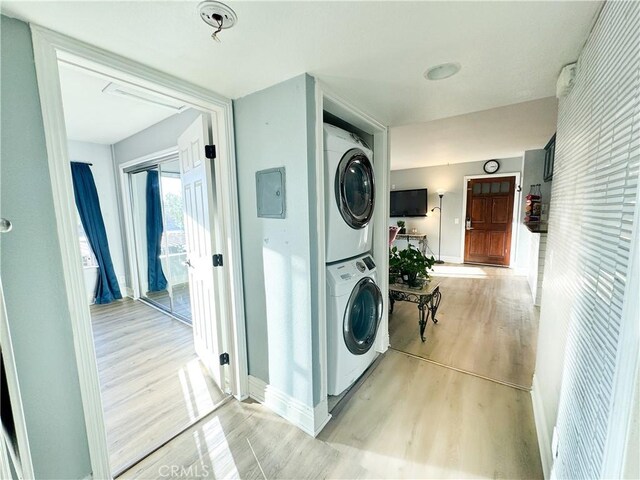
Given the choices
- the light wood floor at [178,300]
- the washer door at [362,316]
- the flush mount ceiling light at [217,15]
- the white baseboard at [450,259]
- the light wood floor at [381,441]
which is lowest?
the light wood floor at [381,441]

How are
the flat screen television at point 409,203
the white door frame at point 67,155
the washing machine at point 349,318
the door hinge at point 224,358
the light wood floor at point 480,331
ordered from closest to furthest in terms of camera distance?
the white door frame at point 67,155
the washing machine at point 349,318
the door hinge at point 224,358
the light wood floor at point 480,331
the flat screen television at point 409,203

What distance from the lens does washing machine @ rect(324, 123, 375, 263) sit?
1.66 m

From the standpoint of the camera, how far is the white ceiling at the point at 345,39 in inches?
37.7

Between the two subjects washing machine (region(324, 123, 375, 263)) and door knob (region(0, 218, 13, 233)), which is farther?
washing machine (region(324, 123, 375, 263))

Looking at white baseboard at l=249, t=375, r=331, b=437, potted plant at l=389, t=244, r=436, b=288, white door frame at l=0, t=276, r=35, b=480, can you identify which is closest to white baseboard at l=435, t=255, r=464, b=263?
potted plant at l=389, t=244, r=436, b=288

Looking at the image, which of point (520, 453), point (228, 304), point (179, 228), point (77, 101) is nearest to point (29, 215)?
point (228, 304)

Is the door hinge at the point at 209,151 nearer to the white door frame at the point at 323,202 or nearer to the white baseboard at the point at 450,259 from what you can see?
the white door frame at the point at 323,202

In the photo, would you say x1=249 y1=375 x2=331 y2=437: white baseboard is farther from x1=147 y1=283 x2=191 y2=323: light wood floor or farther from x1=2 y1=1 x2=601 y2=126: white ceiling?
x1=2 y1=1 x2=601 y2=126: white ceiling

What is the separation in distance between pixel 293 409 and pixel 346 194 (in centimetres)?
148

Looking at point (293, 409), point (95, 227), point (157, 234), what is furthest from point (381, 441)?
point (95, 227)

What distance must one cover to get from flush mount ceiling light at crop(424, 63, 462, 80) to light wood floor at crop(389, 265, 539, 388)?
7.35 ft

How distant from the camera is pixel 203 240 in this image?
1.99 meters

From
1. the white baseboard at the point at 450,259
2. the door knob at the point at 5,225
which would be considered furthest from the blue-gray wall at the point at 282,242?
the white baseboard at the point at 450,259

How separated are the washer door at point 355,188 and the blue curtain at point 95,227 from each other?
3.83 m
